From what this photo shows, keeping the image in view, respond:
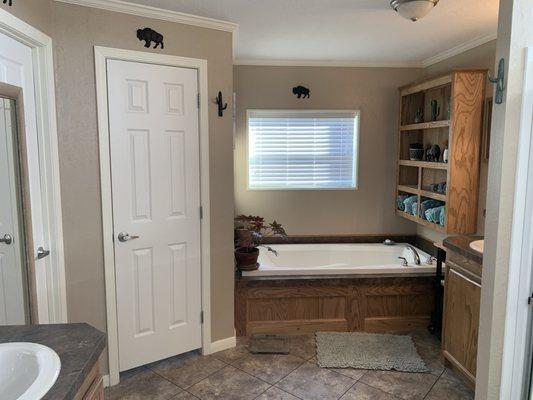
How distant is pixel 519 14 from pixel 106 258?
2.48 metres

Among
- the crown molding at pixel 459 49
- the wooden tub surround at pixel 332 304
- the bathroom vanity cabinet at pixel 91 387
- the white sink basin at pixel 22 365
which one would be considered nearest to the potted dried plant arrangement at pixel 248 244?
the wooden tub surround at pixel 332 304

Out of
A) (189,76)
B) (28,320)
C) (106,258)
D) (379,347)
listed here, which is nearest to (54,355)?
(28,320)

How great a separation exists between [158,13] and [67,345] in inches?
79.6

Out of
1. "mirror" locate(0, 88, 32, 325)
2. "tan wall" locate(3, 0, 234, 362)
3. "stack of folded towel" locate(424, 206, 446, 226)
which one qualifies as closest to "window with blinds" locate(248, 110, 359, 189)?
"stack of folded towel" locate(424, 206, 446, 226)

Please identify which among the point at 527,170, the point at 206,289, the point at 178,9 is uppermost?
the point at 178,9

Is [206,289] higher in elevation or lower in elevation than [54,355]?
lower

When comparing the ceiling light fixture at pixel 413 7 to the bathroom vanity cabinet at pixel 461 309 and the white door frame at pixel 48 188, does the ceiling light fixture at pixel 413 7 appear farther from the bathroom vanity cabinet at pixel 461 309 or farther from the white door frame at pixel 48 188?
the white door frame at pixel 48 188

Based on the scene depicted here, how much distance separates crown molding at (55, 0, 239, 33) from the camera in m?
2.37

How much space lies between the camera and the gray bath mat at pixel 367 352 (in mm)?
2842

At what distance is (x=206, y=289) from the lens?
2969 millimetres

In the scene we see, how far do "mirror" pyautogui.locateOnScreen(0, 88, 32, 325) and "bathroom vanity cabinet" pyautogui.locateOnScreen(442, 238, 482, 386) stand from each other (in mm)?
Result: 2416

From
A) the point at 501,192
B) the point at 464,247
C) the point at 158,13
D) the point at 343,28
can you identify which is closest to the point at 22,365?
the point at 501,192

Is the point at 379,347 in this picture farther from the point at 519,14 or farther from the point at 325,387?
the point at 519,14

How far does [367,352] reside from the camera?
301cm
